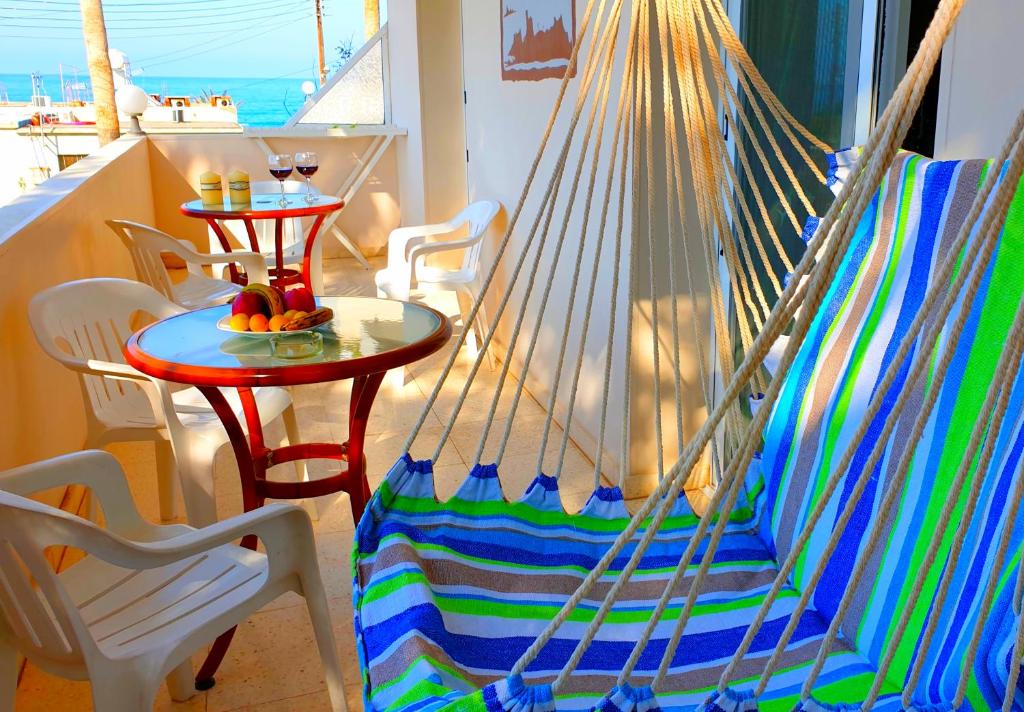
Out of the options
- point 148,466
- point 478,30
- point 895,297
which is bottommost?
point 148,466

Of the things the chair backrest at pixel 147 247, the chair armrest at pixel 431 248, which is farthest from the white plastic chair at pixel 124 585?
the chair armrest at pixel 431 248

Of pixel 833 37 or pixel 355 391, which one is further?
pixel 355 391

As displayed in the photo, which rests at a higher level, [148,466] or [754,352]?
[754,352]

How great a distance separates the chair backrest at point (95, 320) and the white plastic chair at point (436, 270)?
1434 millimetres

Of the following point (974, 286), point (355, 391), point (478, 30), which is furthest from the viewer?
point (478, 30)

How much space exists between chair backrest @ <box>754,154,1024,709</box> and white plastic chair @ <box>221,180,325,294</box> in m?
3.27

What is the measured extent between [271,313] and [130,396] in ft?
2.66

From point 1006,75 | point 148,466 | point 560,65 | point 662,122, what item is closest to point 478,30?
point 560,65

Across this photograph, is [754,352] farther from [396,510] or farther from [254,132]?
[254,132]

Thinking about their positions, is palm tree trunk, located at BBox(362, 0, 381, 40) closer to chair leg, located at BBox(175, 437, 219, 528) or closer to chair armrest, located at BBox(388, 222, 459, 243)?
chair armrest, located at BBox(388, 222, 459, 243)

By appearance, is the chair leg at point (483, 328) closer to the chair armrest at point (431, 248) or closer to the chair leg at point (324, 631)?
the chair armrest at point (431, 248)

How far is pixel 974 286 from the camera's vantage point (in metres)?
0.90

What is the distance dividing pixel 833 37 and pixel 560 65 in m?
1.36

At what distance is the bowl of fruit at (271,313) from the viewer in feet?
7.00
